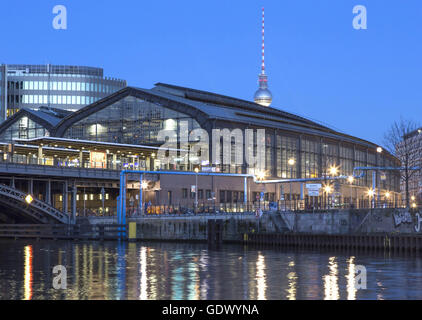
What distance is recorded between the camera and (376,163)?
17125 centimetres

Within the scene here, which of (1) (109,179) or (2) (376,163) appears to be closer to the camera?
(1) (109,179)

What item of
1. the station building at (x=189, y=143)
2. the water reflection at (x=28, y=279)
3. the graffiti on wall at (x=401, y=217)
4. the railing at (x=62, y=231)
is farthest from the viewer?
the station building at (x=189, y=143)

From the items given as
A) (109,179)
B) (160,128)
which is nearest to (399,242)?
(109,179)

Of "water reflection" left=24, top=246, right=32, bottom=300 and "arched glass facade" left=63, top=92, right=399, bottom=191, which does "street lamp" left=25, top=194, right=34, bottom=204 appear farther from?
"arched glass facade" left=63, top=92, right=399, bottom=191

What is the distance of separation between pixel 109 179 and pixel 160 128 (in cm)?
2705

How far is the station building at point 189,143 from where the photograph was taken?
4847 inches

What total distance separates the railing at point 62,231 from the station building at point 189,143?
1182 centimetres

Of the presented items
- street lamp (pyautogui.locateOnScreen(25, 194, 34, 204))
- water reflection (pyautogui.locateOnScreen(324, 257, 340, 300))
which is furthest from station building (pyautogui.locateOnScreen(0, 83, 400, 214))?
water reflection (pyautogui.locateOnScreen(324, 257, 340, 300))

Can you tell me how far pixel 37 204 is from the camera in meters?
103

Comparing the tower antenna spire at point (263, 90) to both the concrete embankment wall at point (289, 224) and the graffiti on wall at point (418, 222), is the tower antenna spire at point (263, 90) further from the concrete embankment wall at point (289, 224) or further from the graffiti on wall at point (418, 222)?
the graffiti on wall at point (418, 222)

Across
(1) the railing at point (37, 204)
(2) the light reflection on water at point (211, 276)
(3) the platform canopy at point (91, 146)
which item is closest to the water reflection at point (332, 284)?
(2) the light reflection on water at point (211, 276)

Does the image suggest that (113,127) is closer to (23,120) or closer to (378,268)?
(23,120)

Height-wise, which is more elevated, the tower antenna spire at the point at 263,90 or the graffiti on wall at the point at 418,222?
the tower antenna spire at the point at 263,90
